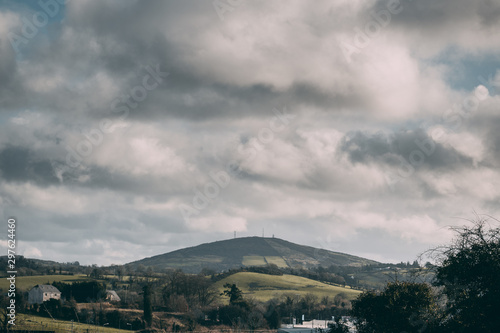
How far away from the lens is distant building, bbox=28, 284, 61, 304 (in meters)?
170

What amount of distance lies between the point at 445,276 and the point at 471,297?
209 cm

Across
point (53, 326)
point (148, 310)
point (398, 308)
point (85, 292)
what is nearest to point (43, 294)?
point (85, 292)

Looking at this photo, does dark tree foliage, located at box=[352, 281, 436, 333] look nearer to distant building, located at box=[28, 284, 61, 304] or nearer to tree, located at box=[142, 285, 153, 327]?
tree, located at box=[142, 285, 153, 327]

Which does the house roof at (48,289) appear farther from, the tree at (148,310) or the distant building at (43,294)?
the tree at (148,310)

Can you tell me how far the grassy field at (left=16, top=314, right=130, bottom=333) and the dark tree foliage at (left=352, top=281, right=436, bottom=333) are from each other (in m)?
81.4

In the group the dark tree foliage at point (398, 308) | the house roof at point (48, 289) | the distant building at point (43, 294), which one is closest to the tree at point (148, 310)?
the distant building at point (43, 294)

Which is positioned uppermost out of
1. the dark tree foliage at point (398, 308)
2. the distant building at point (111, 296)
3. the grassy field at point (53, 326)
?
the dark tree foliage at point (398, 308)

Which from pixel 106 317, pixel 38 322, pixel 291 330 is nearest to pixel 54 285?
pixel 106 317

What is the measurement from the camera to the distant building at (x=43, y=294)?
170250mm

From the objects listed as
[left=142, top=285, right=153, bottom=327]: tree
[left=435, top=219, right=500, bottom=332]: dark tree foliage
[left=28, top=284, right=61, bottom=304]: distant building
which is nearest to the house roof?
[left=28, top=284, right=61, bottom=304]: distant building

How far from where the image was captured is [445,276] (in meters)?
29.0

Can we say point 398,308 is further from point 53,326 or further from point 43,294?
point 43,294

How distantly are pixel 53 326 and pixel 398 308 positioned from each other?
97.8m

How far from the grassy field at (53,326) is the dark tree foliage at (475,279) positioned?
97958 mm
